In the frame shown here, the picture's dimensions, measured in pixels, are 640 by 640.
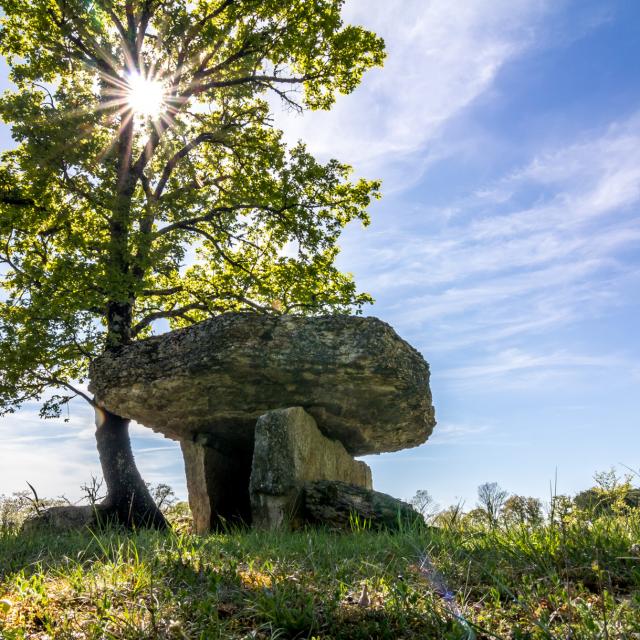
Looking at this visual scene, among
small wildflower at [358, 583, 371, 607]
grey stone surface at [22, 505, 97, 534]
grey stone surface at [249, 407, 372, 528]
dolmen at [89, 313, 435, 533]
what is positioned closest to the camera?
small wildflower at [358, 583, 371, 607]

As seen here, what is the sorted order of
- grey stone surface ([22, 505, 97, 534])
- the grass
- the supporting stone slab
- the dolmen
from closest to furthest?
1. the grass
2. the dolmen
3. the supporting stone slab
4. grey stone surface ([22, 505, 97, 534])

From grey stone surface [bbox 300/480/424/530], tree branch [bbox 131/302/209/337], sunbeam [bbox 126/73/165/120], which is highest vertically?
sunbeam [bbox 126/73/165/120]

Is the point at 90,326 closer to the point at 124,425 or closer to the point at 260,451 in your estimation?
the point at 124,425

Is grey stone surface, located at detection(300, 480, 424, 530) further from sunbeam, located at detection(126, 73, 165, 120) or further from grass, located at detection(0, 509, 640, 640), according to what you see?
sunbeam, located at detection(126, 73, 165, 120)

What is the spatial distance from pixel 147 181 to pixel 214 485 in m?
10.00

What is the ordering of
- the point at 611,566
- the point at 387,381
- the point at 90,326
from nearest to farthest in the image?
1. the point at 611,566
2. the point at 387,381
3. the point at 90,326

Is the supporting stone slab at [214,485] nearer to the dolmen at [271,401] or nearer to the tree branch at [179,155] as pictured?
the dolmen at [271,401]

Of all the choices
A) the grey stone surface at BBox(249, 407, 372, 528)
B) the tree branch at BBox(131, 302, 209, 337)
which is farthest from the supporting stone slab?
the tree branch at BBox(131, 302, 209, 337)

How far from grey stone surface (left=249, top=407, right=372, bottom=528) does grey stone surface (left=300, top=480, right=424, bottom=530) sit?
297 mm

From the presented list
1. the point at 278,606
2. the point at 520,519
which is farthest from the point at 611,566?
the point at 278,606

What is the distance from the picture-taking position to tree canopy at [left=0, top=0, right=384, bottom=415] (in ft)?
46.2

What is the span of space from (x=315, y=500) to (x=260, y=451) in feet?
4.21

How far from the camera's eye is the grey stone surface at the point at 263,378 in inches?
419

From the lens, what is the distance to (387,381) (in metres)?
10.9
